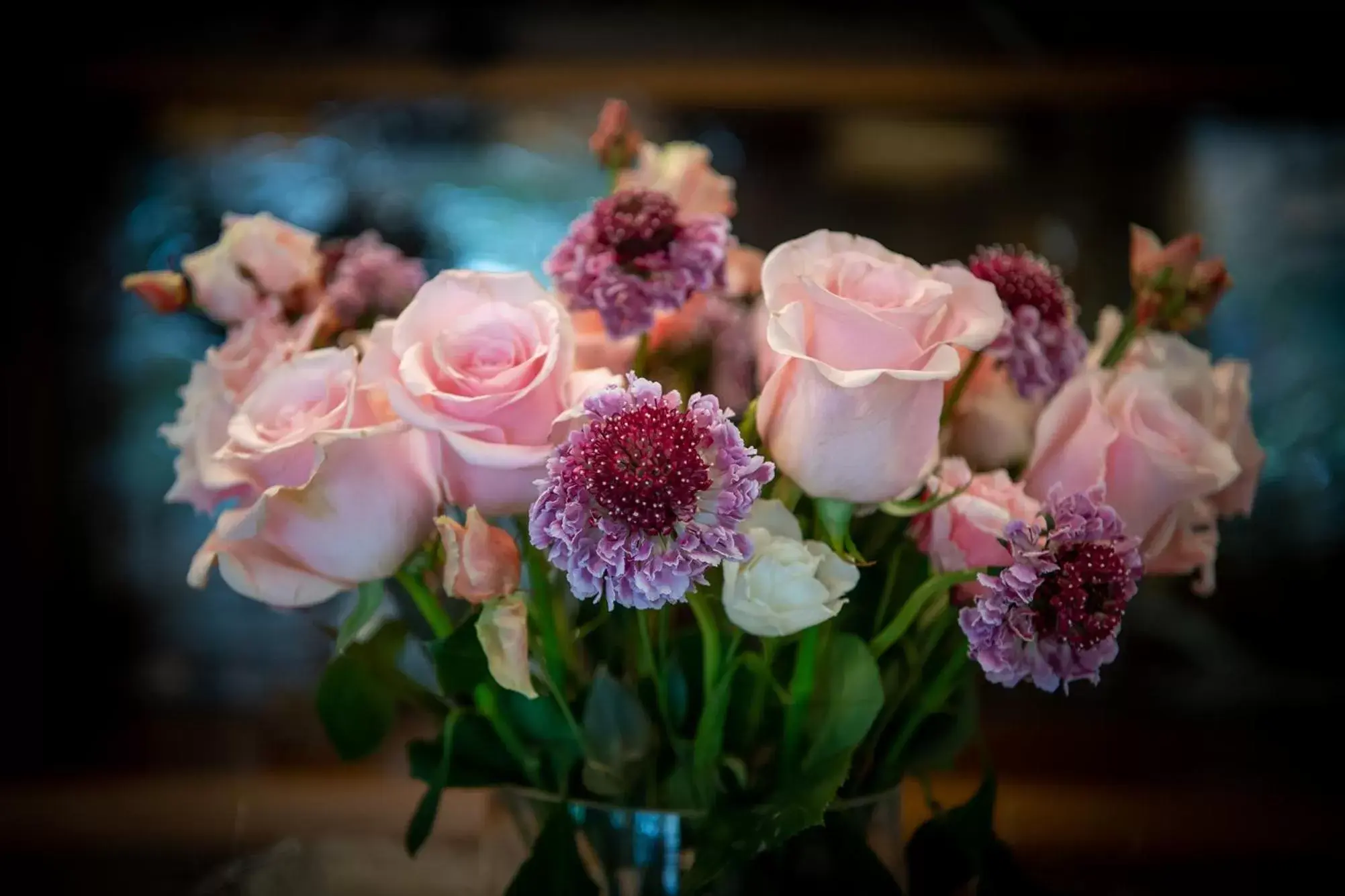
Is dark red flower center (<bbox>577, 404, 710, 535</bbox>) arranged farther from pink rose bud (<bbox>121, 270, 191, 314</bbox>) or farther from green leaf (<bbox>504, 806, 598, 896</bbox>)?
pink rose bud (<bbox>121, 270, 191, 314</bbox>)

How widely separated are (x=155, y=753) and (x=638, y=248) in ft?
2.50

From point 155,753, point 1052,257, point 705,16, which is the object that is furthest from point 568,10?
point 155,753

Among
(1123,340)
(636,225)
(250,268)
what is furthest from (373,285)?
(1123,340)

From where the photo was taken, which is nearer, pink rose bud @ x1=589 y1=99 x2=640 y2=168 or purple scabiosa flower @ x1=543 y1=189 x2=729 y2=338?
purple scabiosa flower @ x1=543 y1=189 x2=729 y2=338

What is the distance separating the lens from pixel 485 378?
0.37 m

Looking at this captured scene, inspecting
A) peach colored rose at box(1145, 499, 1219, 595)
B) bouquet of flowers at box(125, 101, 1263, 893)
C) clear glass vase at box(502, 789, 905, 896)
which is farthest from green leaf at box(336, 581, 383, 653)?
peach colored rose at box(1145, 499, 1219, 595)

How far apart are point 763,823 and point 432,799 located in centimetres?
15

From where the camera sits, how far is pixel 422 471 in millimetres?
390

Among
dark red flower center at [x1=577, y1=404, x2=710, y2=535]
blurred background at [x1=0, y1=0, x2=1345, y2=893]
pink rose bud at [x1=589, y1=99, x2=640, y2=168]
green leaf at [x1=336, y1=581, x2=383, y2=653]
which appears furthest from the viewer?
blurred background at [x1=0, y1=0, x2=1345, y2=893]

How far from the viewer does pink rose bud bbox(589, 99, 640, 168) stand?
506 mm

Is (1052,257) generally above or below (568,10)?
below

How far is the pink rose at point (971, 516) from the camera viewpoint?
0.37m

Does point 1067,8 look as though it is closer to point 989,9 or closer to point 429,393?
point 989,9

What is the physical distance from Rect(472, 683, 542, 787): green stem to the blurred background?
2.86 ft
